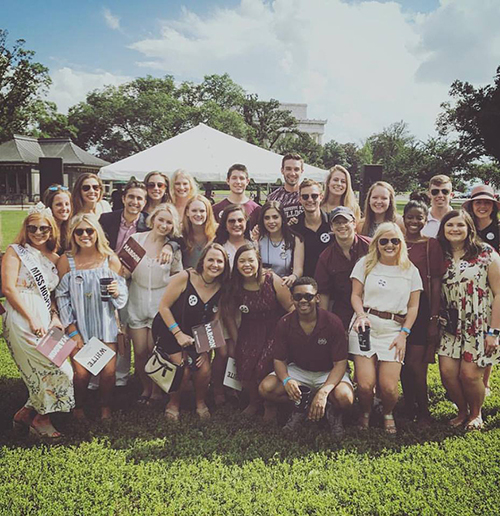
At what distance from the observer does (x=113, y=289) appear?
13.9 ft

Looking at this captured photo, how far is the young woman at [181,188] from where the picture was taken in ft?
18.5

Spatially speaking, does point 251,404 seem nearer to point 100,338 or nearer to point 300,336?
point 300,336

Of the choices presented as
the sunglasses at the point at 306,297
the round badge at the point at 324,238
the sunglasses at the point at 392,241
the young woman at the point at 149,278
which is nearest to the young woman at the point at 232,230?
the young woman at the point at 149,278

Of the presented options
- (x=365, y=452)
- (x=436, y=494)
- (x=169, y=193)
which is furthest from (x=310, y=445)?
(x=169, y=193)

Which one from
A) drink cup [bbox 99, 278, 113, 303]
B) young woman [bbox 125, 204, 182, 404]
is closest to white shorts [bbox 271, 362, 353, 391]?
young woman [bbox 125, 204, 182, 404]

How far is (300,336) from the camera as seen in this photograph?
167 inches

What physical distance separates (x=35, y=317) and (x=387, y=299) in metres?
3.28

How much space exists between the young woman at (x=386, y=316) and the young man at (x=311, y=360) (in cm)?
20

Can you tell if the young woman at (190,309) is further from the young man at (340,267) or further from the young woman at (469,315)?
the young woman at (469,315)

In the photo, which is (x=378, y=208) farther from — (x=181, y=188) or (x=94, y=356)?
(x=94, y=356)

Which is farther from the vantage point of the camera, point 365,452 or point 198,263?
point 198,263

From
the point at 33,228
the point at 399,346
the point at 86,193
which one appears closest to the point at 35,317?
the point at 33,228

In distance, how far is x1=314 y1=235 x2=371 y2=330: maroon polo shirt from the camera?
455 cm

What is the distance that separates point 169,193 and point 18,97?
3447 centimetres
